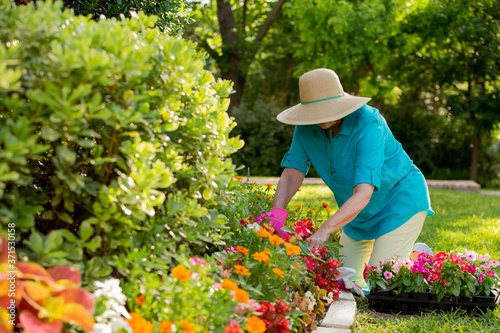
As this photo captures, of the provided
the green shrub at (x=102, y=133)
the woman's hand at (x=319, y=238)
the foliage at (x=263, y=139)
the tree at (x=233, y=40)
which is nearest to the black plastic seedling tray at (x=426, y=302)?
the woman's hand at (x=319, y=238)

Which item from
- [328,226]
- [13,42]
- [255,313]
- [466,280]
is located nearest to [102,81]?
[13,42]

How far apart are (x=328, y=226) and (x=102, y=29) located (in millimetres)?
1660

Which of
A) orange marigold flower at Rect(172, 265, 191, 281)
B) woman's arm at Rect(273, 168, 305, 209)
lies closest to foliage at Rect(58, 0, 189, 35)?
woman's arm at Rect(273, 168, 305, 209)

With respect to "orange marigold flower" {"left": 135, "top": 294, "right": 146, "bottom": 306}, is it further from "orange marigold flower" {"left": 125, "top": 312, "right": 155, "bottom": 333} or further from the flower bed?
the flower bed

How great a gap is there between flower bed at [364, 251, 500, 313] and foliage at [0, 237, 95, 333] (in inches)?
79.0

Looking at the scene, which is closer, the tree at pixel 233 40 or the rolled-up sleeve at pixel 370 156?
the rolled-up sleeve at pixel 370 156

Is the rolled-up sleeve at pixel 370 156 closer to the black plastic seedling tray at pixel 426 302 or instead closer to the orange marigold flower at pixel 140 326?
the black plastic seedling tray at pixel 426 302

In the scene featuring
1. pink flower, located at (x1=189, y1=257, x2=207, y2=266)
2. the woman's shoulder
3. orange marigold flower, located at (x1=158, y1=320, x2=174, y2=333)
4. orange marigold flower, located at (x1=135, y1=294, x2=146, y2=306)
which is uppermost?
the woman's shoulder

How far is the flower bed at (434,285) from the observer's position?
280 centimetres

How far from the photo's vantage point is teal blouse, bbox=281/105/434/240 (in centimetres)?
311

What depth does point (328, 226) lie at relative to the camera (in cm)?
268

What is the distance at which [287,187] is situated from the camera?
3346 mm

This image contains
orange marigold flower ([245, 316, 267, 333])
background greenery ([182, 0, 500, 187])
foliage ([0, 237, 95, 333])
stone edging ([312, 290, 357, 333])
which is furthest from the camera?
background greenery ([182, 0, 500, 187])

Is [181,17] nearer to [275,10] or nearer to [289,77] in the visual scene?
[275,10]
